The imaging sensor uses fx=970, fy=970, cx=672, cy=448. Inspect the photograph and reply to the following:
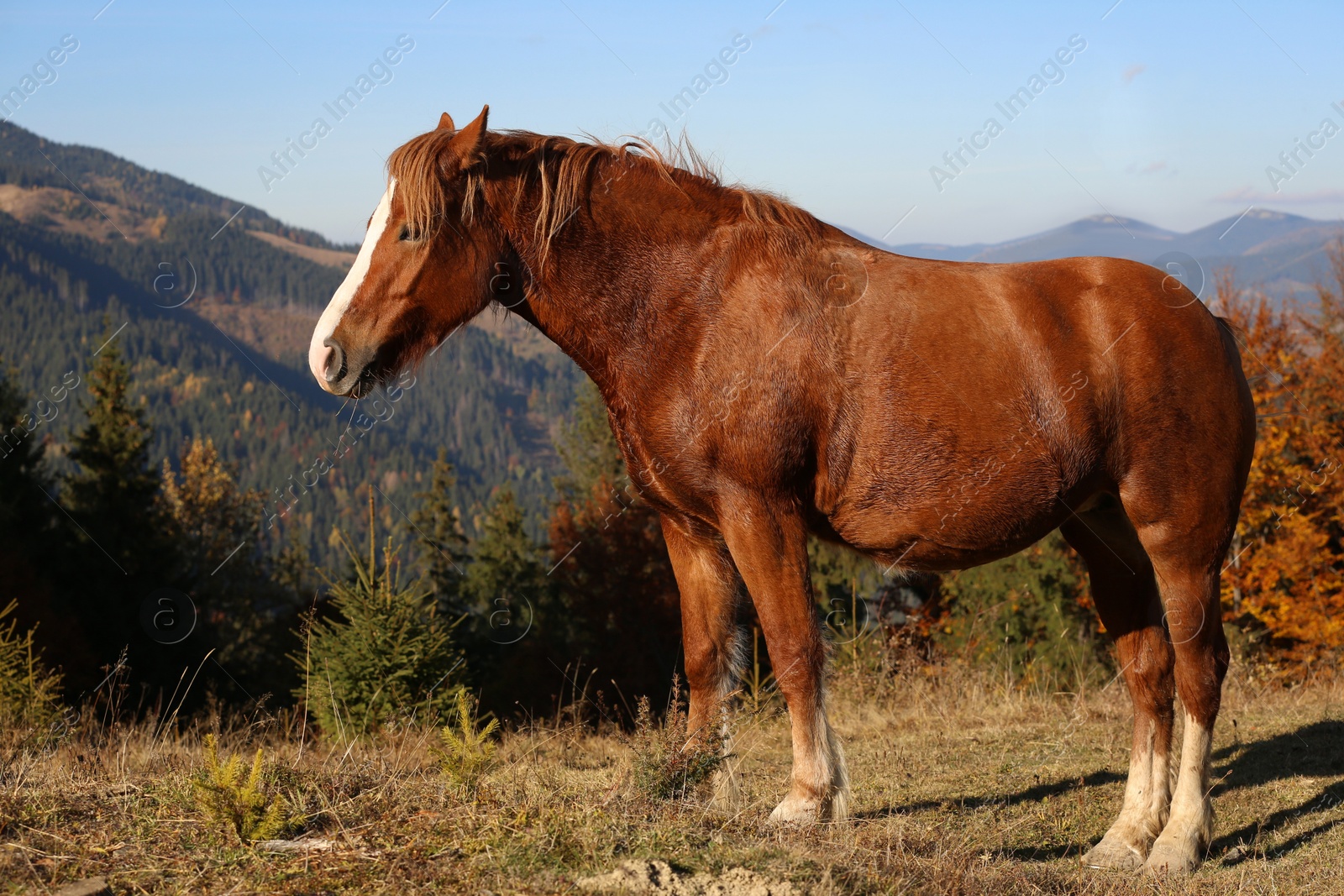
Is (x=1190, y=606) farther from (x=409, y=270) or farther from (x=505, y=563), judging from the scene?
(x=505, y=563)

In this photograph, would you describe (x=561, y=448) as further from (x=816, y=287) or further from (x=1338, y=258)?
(x=816, y=287)

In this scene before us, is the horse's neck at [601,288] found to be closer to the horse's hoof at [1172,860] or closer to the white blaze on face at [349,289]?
the white blaze on face at [349,289]

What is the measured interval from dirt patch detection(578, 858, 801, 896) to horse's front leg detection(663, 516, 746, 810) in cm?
169

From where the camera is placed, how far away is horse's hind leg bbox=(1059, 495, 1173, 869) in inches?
190

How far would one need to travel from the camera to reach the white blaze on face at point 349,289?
408 cm

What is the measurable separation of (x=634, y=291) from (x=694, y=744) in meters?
2.02

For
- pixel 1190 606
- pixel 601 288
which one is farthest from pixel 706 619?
pixel 1190 606

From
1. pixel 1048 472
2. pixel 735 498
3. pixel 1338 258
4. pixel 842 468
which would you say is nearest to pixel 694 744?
pixel 735 498

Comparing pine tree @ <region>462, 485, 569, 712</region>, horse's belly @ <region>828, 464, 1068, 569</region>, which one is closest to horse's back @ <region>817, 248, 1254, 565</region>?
horse's belly @ <region>828, 464, 1068, 569</region>

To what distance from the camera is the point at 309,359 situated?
13.9 feet

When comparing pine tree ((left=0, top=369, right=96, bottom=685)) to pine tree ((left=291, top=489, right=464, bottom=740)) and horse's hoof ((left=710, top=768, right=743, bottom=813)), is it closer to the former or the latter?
pine tree ((left=291, top=489, right=464, bottom=740))

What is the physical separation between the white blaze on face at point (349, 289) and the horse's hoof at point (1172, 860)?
14.0 ft

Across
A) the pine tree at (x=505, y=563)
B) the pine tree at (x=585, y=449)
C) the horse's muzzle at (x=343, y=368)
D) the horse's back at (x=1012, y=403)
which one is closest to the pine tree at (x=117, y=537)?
the pine tree at (x=505, y=563)

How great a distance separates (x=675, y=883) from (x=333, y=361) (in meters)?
2.51
